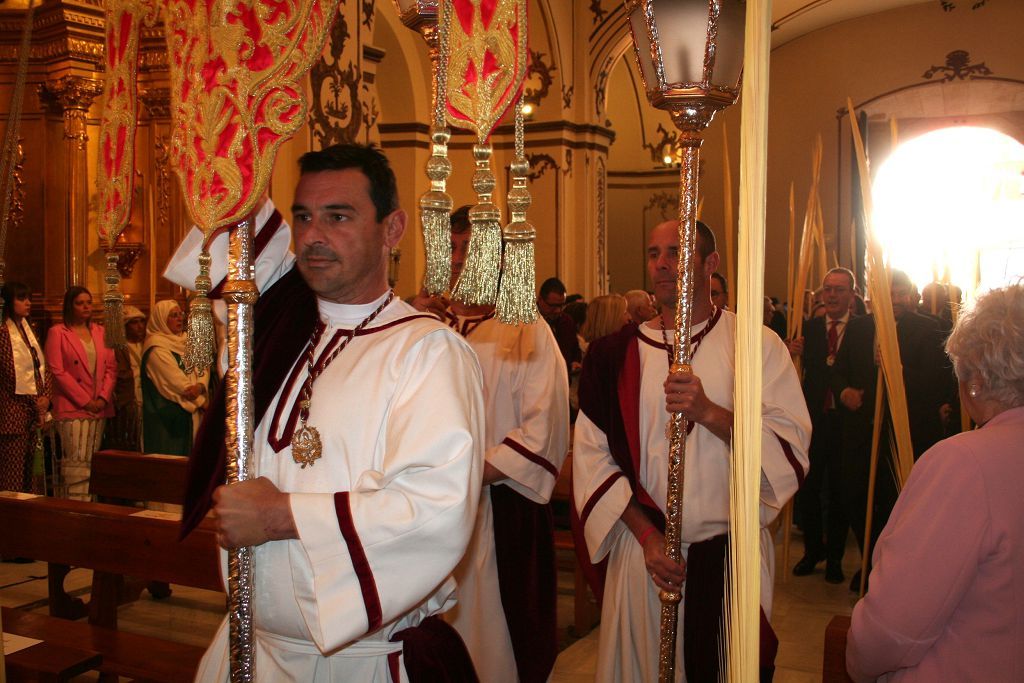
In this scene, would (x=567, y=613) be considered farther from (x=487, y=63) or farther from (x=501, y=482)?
(x=487, y=63)

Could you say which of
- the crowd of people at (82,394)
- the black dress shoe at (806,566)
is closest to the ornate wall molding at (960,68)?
the black dress shoe at (806,566)

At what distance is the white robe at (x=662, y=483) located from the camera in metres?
2.86

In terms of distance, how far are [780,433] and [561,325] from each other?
4.04 m

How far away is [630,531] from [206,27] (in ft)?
6.45

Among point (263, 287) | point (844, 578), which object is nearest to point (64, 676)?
point (263, 287)

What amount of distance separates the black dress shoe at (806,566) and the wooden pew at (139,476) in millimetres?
3760

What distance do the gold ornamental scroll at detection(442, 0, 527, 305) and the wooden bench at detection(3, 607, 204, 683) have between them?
6.00 ft

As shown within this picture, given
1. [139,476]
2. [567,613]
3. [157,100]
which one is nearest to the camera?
[139,476]

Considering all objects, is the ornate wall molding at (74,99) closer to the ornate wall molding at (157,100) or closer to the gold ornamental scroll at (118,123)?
the ornate wall molding at (157,100)

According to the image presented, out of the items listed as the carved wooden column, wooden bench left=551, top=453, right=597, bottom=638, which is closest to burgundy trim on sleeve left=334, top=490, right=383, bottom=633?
wooden bench left=551, top=453, right=597, bottom=638

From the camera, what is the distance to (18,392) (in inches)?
237

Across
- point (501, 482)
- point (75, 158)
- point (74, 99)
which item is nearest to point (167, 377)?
point (75, 158)

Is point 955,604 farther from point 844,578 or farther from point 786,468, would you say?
point 844,578

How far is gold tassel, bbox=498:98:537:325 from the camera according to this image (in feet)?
6.79
